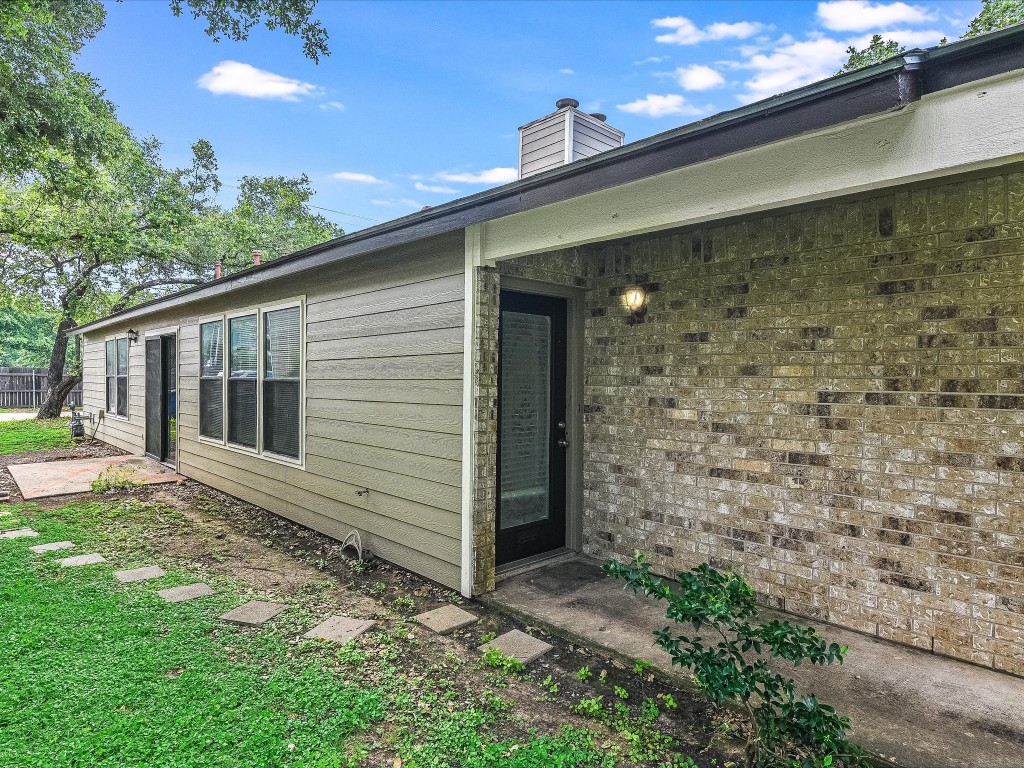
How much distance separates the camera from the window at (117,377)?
10141 millimetres

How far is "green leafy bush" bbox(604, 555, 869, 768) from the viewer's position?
1739 mm

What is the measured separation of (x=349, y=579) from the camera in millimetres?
3922

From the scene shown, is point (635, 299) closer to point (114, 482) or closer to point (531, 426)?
point (531, 426)

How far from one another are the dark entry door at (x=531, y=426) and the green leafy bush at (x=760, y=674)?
6.57 ft

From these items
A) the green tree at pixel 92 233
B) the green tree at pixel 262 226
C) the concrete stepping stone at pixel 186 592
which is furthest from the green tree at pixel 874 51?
the green tree at pixel 262 226

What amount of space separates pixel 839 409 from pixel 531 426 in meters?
1.96

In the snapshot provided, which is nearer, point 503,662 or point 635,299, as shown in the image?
point 503,662

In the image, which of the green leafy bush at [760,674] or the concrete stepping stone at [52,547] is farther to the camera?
the concrete stepping stone at [52,547]

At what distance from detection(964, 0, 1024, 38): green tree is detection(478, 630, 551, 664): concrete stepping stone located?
950 centimetres

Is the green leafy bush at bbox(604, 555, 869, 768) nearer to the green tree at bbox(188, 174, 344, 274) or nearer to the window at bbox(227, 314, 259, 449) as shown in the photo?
the window at bbox(227, 314, 259, 449)

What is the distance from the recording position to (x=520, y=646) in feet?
9.53

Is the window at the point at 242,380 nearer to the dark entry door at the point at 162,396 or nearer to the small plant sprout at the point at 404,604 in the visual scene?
the dark entry door at the point at 162,396

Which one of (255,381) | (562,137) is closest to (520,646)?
(255,381)

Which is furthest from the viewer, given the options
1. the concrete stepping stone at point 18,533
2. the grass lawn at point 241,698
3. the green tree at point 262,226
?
the green tree at point 262,226
